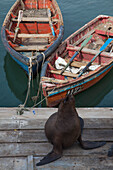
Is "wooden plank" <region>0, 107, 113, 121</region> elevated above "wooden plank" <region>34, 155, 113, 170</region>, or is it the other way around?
"wooden plank" <region>0, 107, 113, 121</region>

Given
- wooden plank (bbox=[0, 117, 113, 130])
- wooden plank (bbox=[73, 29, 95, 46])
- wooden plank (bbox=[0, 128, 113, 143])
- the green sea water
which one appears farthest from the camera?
wooden plank (bbox=[73, 29, 95, 46])

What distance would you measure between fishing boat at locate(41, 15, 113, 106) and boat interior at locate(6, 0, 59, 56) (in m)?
0.77

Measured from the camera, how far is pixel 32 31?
10.0 m

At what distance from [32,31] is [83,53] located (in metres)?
2.93

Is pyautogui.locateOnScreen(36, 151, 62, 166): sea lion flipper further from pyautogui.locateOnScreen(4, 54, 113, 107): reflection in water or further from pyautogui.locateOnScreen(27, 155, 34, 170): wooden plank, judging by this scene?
pyautogui.locateOnScreen(4, 54, 113, 107): reflection in water

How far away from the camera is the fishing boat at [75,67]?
6617mm

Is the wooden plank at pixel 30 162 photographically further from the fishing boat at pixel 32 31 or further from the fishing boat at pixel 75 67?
the fishing boat at pixel 32 31

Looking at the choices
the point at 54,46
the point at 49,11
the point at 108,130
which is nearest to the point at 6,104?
the point at 54,46

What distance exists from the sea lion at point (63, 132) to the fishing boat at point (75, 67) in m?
3.09

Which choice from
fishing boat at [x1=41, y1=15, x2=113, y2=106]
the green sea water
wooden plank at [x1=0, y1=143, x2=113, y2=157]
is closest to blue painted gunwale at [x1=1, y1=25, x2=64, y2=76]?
fishing boat at [x1=41, y1=15, x2=113, y2=106]

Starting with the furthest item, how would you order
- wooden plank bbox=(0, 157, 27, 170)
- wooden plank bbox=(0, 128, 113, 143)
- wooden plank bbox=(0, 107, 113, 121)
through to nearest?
wooden plank bbox=(0, 107, 113, 121), wooden plank bbox=(0, 128, 113, 143), wooden plank bbox=(0, 157, 27, 170)

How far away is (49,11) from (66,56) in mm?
3028

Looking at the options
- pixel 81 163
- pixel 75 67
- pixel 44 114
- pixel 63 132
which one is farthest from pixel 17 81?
pixel 81 163

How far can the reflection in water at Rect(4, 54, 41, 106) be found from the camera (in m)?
7.81
